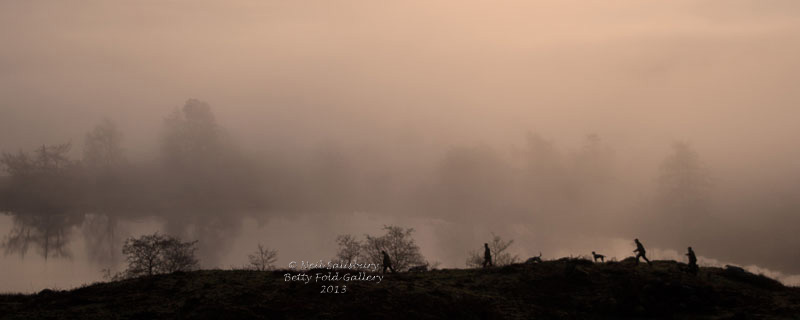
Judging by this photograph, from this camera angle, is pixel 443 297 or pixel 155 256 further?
pixel 155 256

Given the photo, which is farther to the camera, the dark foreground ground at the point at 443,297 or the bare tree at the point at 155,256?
the bare tree at the point at 155,256

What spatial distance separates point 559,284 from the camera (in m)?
36.7

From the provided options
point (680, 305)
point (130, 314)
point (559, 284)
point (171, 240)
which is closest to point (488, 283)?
point (559, 284)

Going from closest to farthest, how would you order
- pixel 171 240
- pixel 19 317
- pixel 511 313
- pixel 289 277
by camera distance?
pixel 19 317, pixel 511 313, pixel 289 277, pixel 171 240

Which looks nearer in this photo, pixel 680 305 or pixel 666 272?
pixel 680 305

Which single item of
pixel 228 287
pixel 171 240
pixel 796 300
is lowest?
pixel 796 300

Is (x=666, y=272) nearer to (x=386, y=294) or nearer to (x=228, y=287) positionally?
(x=386, y=294)

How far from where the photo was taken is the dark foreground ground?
31.2 metres

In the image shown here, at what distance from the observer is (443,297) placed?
33.9 m

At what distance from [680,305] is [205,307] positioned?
28530 millimetres

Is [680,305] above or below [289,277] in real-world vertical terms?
below

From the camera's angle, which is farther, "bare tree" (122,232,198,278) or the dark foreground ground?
"bare tree" (122,232,198,278)

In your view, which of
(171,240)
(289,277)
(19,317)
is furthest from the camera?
(171,240)

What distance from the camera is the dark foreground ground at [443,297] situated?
31.2 meters
